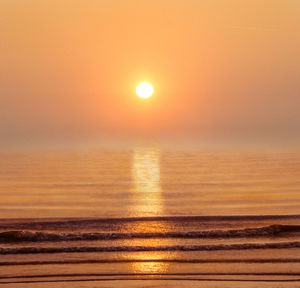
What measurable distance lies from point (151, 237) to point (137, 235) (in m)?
0.10

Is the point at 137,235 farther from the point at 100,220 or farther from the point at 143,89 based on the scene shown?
the point at 143,89

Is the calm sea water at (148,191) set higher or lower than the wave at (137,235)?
higher

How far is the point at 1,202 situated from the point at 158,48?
25.4 m

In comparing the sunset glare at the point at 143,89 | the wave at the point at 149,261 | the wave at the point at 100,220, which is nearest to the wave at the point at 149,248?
the wave at the point at 149,261

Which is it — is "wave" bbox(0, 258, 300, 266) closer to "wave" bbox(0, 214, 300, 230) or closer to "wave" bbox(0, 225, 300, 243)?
"wave" bbox(0, 225, 300, 243)

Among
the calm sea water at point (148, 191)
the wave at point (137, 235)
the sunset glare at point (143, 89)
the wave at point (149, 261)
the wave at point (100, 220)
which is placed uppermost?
the sunset glare at point (143, 89)

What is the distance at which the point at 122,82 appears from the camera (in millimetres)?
31328

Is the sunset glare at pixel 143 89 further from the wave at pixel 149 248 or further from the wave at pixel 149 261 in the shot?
the wave at pixel 149 261

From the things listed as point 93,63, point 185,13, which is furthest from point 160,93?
point 185,13

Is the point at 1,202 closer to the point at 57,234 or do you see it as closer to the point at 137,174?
the point at 57,234

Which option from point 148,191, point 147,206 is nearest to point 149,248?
point 147,206

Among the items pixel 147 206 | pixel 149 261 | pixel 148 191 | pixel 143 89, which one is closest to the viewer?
pixel 149 261

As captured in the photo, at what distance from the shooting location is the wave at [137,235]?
317 cm

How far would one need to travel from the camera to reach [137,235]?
10.7 ft
